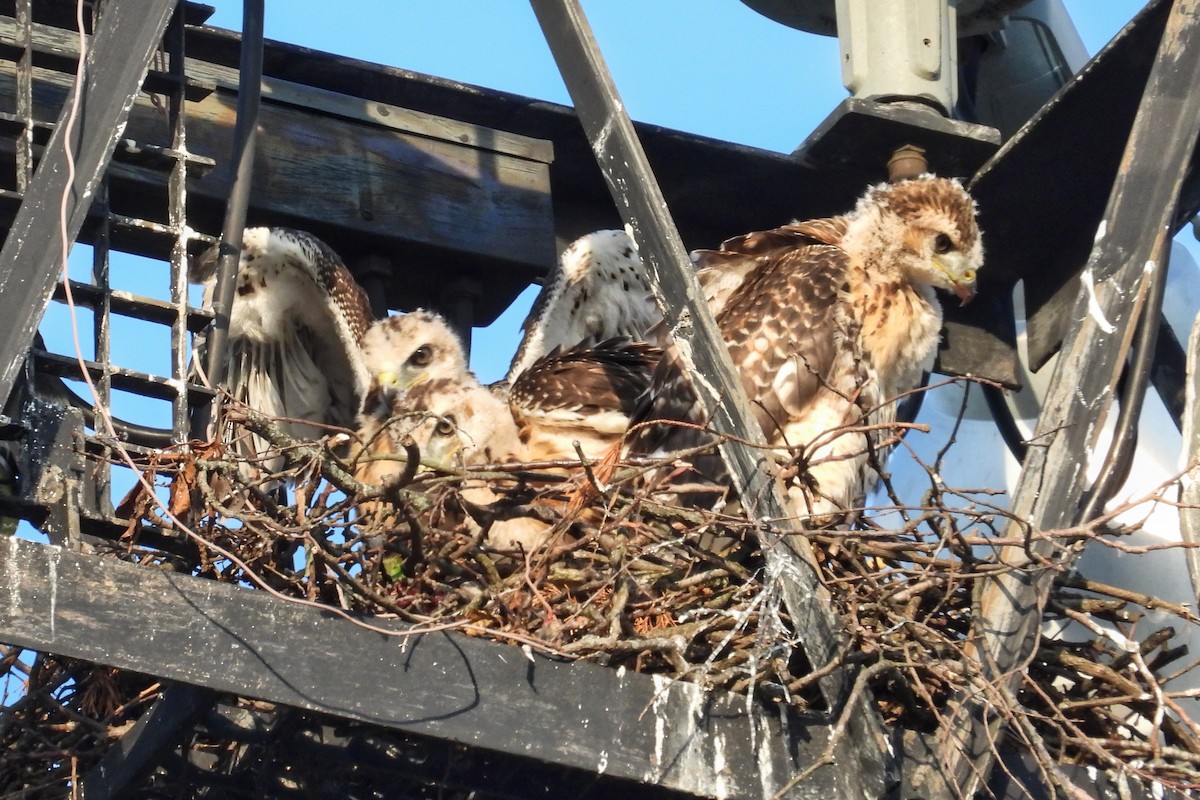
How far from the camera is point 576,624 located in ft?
14.4

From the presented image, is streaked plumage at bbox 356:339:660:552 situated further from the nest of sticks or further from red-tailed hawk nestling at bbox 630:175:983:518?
the nest of sticks

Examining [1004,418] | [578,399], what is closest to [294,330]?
[578,399]

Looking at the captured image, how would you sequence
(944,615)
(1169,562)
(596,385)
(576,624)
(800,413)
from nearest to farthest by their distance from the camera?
(576,624)
(944,615)
(800,413)
(596,385)
(1169,562)

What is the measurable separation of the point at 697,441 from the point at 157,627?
2178mm

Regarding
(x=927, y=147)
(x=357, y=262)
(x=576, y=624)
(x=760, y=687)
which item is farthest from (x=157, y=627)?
(x=927, y=147)

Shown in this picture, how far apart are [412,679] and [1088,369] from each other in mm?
1886

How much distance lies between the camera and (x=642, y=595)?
463cm

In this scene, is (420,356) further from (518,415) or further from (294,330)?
(294,330)

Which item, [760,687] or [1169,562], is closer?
[760,687]

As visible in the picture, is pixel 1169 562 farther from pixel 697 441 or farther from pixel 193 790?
pixel 193 790

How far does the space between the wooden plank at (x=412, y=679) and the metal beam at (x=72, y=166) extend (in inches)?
20.8

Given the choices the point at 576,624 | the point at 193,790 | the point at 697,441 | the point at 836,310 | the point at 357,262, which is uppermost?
the point at 357,262

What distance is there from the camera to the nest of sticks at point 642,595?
435cm

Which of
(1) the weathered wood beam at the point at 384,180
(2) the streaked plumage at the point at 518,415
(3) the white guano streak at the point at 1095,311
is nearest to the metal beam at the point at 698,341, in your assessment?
(3) the white guano streak at the point at 1095,311
